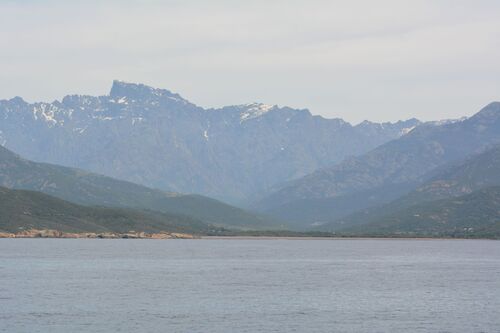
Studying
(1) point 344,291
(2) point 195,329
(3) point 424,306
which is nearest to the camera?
(2) point 195,329

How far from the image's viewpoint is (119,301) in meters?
156

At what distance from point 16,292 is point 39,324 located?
140 feet

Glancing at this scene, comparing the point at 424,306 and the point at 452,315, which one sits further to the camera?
the point at 424,306

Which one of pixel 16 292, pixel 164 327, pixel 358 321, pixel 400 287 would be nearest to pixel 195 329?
pixel 164 327

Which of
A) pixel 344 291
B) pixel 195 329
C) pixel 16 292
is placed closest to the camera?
pixel 195 329

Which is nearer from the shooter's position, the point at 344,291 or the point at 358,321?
the point at 358,321

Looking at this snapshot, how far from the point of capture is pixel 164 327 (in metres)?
127

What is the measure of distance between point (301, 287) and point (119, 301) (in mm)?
46341

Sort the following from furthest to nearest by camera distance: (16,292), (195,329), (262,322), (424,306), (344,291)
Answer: (344,291)
(16,292)
(424,306)
(262,322)
(195,329)

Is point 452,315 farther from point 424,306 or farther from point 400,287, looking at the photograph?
point 400,287

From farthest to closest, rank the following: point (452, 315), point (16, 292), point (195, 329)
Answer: point (16, 292) < point (452, 315) < point (195, 329)

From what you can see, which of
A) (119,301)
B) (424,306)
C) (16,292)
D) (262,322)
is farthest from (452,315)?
(16,292)

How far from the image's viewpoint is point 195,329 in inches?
4934

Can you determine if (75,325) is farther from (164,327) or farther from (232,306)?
(232,306)
